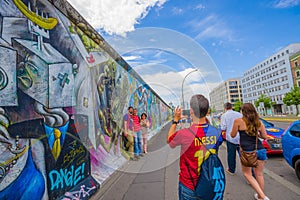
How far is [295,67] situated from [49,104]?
6634 centimetres

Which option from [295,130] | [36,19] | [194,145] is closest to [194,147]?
[194,145]

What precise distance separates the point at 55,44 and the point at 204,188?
3080mm

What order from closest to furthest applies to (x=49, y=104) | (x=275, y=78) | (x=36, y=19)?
(x=36, y=19) → (x=49, y=104) → (x=275, y=78)

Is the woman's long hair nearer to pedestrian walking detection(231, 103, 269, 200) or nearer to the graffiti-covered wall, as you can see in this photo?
pedestrian walking detection(231, 103, 269, 200)

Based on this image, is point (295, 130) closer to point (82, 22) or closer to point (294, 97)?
point (82, 22)

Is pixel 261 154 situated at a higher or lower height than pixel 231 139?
Result: lower

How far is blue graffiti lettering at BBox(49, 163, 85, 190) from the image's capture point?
2773 millimetres

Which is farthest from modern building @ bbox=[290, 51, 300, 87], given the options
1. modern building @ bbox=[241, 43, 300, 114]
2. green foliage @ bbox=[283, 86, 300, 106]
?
green foliage @ bbox=[283, 86, 300, 106]

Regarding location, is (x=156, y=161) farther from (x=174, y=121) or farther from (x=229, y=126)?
(x=174, y=121)

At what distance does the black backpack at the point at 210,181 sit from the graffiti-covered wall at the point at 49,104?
2.14 m

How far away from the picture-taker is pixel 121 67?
23.3ft

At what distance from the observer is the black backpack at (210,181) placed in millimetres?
1720

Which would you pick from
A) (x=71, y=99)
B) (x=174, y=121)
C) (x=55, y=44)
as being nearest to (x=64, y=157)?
(x=71, y=99)

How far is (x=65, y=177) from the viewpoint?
3.05 m
